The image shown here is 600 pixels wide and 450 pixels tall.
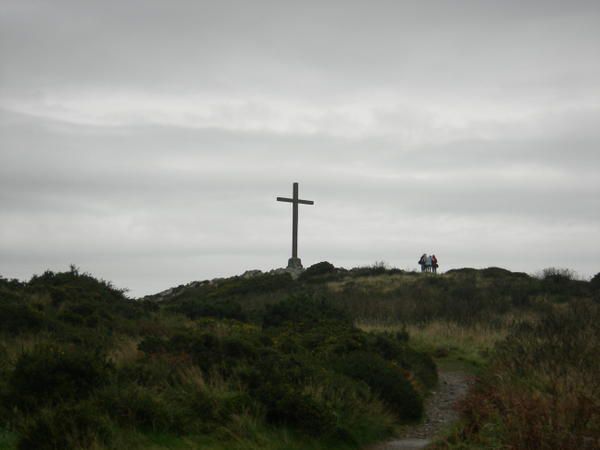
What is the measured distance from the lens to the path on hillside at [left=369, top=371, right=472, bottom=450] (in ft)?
38.9

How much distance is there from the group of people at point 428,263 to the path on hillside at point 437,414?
31872 millimetres

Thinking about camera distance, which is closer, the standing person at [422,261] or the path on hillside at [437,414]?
the path on hillside at [437,414]

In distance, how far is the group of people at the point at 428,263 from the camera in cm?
5225

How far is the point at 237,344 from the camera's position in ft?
47.1

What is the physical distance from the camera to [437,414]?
48.5ft

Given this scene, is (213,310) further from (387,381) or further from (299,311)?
(387,381)

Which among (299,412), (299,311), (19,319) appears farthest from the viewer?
(299,311)

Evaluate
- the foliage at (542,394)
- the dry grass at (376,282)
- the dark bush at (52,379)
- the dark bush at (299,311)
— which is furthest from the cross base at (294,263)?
the dark bush at (52,379)

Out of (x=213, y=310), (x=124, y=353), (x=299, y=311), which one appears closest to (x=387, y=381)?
(x=124, y=353)

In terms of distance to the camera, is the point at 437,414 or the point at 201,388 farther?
the point at 437,414

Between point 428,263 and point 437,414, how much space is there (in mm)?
38077

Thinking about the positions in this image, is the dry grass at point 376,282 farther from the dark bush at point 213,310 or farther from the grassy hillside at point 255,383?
the grassy hillside at point 255,383

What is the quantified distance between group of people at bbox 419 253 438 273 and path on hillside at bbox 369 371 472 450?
31872mm

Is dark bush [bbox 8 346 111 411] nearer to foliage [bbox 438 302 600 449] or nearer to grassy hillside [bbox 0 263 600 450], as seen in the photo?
grassy hillside [bbox 0 263 600 450]
